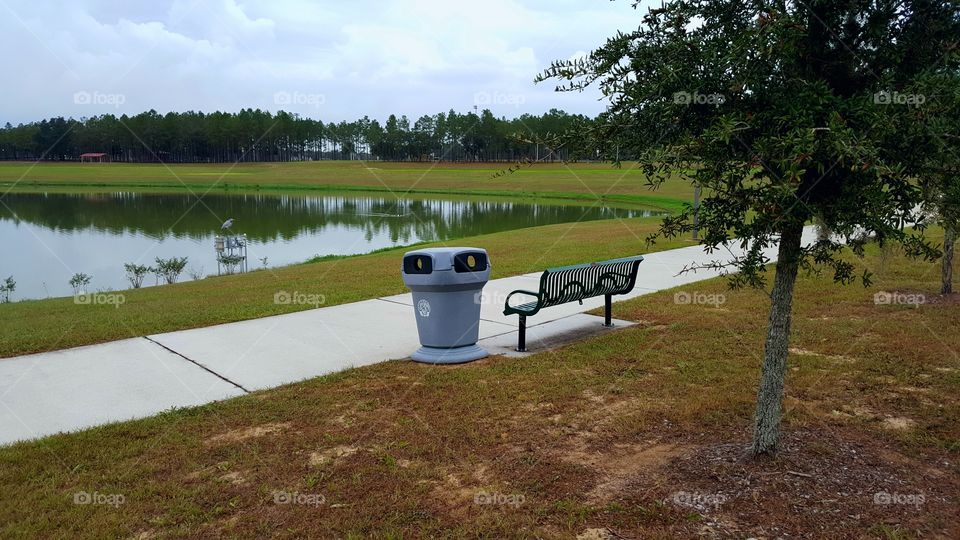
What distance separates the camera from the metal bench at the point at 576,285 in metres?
7.30

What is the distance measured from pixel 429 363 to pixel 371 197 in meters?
52.8

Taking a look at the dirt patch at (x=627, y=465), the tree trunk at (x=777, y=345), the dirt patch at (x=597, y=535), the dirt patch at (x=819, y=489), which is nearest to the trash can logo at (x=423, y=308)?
the dirt patch at (x=627, y=465)

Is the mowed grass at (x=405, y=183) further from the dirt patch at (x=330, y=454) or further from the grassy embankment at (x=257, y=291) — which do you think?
the dirt patch at (x=330, y=454)

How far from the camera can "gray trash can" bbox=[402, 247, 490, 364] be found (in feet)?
21.8

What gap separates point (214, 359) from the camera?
688cm

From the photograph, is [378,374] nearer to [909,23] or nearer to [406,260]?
[406,260]

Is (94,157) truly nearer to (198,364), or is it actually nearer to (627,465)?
(198,364)

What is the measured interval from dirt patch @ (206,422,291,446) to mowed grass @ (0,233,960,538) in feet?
0.07

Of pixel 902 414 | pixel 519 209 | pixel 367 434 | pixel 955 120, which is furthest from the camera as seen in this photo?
pixel 519 209

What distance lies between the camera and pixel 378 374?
6.38 metres

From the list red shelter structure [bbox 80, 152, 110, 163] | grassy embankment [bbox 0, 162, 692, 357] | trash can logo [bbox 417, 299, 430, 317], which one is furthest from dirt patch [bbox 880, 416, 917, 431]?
red shelter structure [bbox 80, 152, 110, 163]

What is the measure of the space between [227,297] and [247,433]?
6542 millimetres

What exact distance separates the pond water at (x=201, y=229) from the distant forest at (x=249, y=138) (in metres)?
59.0

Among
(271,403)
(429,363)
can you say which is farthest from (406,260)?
(271,403)
